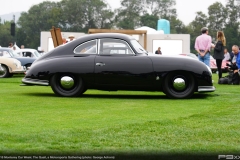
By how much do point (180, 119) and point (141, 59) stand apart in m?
4.17

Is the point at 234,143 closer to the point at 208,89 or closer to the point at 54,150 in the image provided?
the point at 54,150

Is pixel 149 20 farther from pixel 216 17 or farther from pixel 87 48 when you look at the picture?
pixel 87 48

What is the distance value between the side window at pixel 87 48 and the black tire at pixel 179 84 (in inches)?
62.0

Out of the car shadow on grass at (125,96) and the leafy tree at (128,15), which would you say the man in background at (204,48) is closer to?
the car shadow on grass at (125,96)

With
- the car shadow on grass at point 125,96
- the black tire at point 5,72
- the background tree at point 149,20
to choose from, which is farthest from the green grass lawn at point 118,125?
the background tree at point 149,20

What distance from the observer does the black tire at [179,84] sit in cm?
1362

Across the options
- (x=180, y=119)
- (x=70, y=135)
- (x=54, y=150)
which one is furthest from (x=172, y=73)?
(x=54, y=150)

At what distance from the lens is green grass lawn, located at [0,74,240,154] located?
281 inches

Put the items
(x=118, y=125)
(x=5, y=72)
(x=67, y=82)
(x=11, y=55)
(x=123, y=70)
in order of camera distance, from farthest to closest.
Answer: (x=11, y=55)
(x=5, y=72)
(x=67, y=82)
(x=123, y=70)
(x=118, y=125)

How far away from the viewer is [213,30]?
5103 inches

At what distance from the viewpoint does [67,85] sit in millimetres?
13891

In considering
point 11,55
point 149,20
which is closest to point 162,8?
point 149,20

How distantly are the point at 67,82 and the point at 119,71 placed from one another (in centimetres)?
106

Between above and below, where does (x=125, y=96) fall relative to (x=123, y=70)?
below
